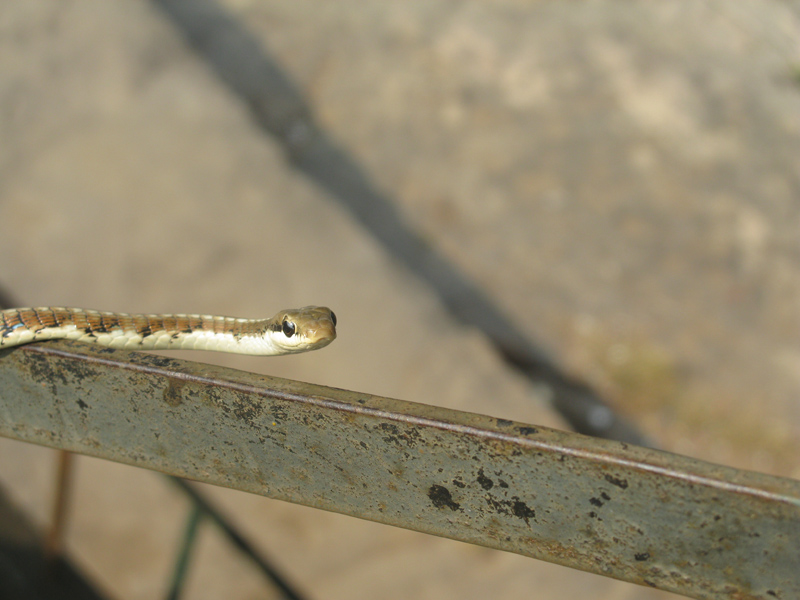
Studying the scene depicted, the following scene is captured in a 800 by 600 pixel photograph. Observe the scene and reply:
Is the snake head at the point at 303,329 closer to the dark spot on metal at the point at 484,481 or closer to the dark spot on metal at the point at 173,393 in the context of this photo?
the dark spot on metal at the point at 173,393

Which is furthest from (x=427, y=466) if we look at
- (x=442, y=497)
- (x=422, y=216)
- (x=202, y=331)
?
(x=422, y=216)

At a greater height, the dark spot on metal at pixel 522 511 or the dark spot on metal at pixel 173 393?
the dark spot on metal at pixel 173 393

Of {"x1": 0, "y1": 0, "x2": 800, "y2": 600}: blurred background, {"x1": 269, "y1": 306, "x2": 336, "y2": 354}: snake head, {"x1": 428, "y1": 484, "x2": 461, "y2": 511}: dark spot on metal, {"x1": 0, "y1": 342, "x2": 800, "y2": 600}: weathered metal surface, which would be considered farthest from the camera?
{"x1": 0, "y1": 0, "x2": 800, "y2": 600}: blurred background

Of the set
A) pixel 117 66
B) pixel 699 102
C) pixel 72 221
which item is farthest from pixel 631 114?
pixel 72 221

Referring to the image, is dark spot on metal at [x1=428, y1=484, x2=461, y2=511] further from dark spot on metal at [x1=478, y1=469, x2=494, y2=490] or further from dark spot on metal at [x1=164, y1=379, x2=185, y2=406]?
dark spot on metal at [x1=164, y1=379, x2=185, y2=406]

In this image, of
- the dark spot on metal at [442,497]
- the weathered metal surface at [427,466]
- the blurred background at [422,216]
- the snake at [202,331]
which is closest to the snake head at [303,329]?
the snake at [202,331]

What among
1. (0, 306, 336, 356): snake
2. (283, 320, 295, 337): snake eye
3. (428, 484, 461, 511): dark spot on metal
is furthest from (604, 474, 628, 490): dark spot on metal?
(283, 320, 295, 337): snake eye

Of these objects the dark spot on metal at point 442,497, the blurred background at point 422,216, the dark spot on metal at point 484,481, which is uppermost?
the blurred background at point 422,216
